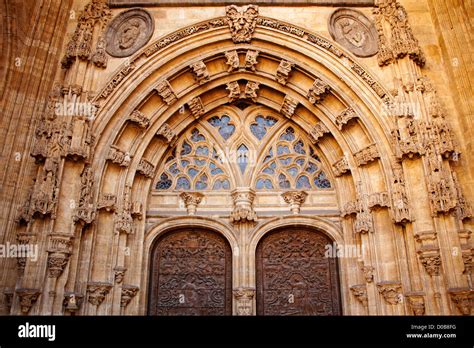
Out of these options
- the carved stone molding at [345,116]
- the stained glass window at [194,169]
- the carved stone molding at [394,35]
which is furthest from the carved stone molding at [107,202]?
the carved stone molding at [394,35]

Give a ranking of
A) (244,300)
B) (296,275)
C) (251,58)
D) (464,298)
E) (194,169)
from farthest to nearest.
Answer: (194,169) → (251,58) → (296,275) → (244,300) → (464,298)

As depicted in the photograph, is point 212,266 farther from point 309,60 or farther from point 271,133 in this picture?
point 309,60

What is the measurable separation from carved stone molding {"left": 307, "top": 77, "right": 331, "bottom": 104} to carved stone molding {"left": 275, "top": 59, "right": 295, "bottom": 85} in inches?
24.8

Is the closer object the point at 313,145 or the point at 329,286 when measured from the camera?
the point at 329,286

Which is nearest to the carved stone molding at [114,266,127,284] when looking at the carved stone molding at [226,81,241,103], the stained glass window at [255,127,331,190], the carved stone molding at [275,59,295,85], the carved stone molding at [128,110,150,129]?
the carved stone molding at [128,110,150,129]

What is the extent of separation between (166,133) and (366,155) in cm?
443

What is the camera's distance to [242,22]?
10492 millimetres

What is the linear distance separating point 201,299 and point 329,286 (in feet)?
8.90

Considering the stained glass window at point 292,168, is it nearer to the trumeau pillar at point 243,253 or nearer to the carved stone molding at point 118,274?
the trumeau pillar at point 243,253

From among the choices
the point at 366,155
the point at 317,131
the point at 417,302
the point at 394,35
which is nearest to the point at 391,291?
the point at 417,302

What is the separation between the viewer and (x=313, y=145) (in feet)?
35.9

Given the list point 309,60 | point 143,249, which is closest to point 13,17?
point 143,249

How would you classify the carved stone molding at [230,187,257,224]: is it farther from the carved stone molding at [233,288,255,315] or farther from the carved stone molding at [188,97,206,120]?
the carved stone molding at [188,97,206,120]

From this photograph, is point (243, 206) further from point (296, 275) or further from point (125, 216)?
point (125, 216)
